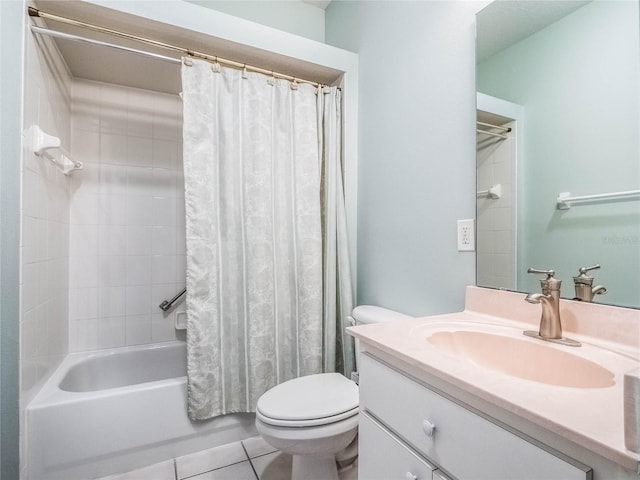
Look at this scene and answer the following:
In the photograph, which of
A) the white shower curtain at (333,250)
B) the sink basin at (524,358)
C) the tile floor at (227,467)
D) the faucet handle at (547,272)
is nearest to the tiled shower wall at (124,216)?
the tile floor at (227,467)

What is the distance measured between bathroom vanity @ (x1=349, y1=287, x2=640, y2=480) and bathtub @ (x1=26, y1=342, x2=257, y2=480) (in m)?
1.04

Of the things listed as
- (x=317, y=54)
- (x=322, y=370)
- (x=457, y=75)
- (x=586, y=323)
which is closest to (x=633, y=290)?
(x=586, y=323)

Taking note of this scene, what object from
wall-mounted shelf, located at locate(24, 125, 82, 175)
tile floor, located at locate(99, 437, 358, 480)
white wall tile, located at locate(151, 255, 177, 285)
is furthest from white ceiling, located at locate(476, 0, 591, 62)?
white wall tile, located at locate(151, 255, 177, 285)

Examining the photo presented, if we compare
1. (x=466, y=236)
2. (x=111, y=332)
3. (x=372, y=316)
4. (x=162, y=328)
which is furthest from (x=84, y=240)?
(x=466, y=236)

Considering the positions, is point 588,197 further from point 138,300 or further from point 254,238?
point 138,300

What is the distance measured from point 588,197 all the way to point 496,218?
0.27m

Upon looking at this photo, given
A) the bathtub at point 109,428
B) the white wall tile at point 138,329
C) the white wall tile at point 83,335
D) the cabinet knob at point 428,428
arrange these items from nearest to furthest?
1. the cabinet knob at point 428,428
2. the bathtub at point 109,428
3. the white wall tile at point 83,335
4. the white wall tile at point 138,329

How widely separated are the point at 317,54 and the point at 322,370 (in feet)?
5.80

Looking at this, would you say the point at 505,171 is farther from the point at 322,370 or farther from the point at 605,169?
the point at 322,370

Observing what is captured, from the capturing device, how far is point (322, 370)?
1.77 m

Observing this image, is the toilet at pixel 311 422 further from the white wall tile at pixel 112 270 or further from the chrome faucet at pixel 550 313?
the white wall tile at pixel 112 270

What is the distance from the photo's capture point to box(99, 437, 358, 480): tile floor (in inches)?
56.3

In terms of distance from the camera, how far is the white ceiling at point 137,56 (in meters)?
1.36

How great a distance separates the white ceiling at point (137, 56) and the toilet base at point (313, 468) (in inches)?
75.0
